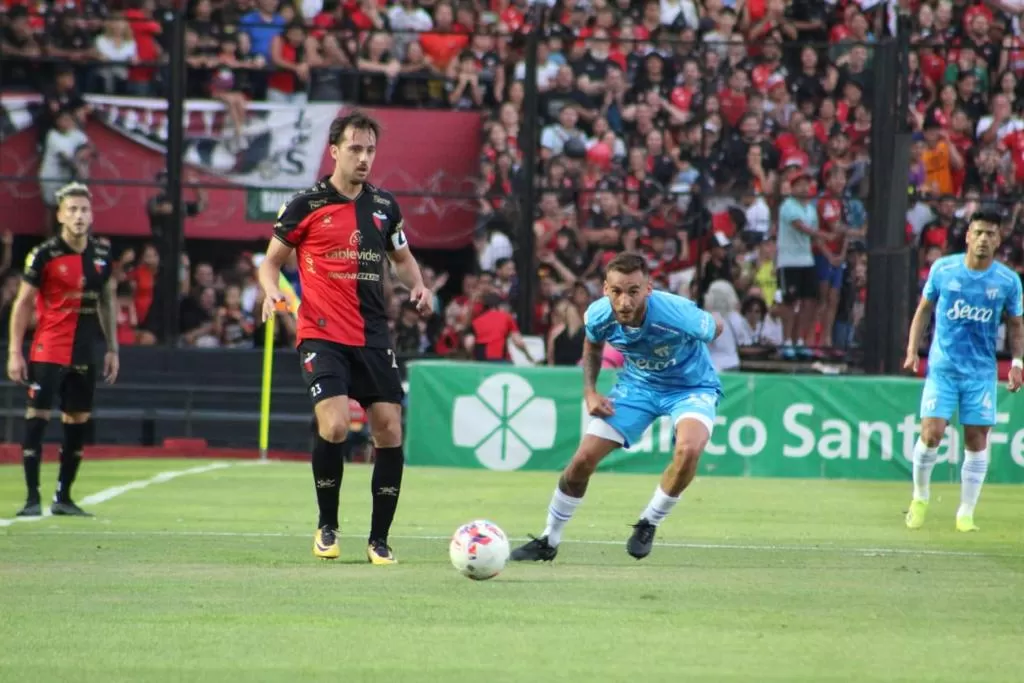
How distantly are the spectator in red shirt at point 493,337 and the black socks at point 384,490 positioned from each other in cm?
1172

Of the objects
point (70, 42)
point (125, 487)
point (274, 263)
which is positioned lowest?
point (125, 487)

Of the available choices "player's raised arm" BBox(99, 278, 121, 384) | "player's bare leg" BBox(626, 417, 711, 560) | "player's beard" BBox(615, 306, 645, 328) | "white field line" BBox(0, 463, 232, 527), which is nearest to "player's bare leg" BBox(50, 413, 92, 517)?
"white field line" BBox(0, 463, 232, 527)

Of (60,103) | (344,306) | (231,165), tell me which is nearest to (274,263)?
(344,306)

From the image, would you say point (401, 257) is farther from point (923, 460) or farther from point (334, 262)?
point (923, 460)

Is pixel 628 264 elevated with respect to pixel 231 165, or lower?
lower

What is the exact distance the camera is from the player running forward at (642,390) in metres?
9.27

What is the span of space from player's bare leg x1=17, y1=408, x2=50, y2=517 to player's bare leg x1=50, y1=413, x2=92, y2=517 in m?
0.16

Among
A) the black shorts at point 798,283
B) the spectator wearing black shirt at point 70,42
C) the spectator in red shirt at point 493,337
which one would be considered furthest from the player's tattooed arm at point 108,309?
the black shorts at point 798,283

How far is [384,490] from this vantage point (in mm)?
9320

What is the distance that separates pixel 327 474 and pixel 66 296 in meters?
4.02

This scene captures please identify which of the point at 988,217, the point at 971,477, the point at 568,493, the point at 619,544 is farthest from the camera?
the point at 971,477

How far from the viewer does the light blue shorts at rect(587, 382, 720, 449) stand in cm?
948

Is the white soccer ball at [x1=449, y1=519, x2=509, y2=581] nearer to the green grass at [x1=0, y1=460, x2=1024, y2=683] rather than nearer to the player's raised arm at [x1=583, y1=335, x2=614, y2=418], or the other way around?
the green grass at [x1=0, y1=460, x2=1024, y2=683]

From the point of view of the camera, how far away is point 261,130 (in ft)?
72.2
